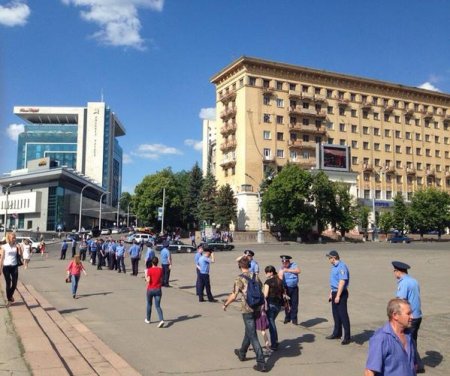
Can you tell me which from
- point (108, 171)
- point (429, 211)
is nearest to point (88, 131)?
point (108, 171)

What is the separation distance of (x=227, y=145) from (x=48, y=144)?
82.8m

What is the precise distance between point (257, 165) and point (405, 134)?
32975 millimetres

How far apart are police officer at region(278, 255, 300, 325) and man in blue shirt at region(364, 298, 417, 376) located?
685 cm

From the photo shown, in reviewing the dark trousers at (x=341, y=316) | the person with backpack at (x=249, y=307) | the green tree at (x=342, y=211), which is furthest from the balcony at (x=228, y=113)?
the person with backpack at (x=249, y=307)

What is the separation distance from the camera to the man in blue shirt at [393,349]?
11.9 feet

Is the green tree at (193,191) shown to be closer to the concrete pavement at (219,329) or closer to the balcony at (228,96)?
the balcony at (228,96)

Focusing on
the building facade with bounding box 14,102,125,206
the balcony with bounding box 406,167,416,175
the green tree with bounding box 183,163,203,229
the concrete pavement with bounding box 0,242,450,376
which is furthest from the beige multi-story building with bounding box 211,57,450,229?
the building facade with bounding box 14,102,125,206

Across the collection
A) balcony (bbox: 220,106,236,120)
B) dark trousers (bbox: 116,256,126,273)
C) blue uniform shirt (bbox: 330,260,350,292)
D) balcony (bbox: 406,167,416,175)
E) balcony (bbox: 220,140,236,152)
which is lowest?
dark trousers (bbox: 116,256,126,273)

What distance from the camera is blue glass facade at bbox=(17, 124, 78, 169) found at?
451 feet

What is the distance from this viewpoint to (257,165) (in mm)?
72000

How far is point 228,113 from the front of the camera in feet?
248

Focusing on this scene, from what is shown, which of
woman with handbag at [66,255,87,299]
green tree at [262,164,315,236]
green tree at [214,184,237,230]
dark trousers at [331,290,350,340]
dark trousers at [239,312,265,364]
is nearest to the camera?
dark trousers at [239,312,265,364]

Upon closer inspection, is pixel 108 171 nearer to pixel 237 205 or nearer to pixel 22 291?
pixel 237 205

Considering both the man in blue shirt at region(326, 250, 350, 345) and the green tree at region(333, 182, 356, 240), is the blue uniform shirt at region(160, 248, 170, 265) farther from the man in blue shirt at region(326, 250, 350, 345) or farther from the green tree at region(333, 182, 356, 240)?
the green tree at region(333, 182, 356, 240)
